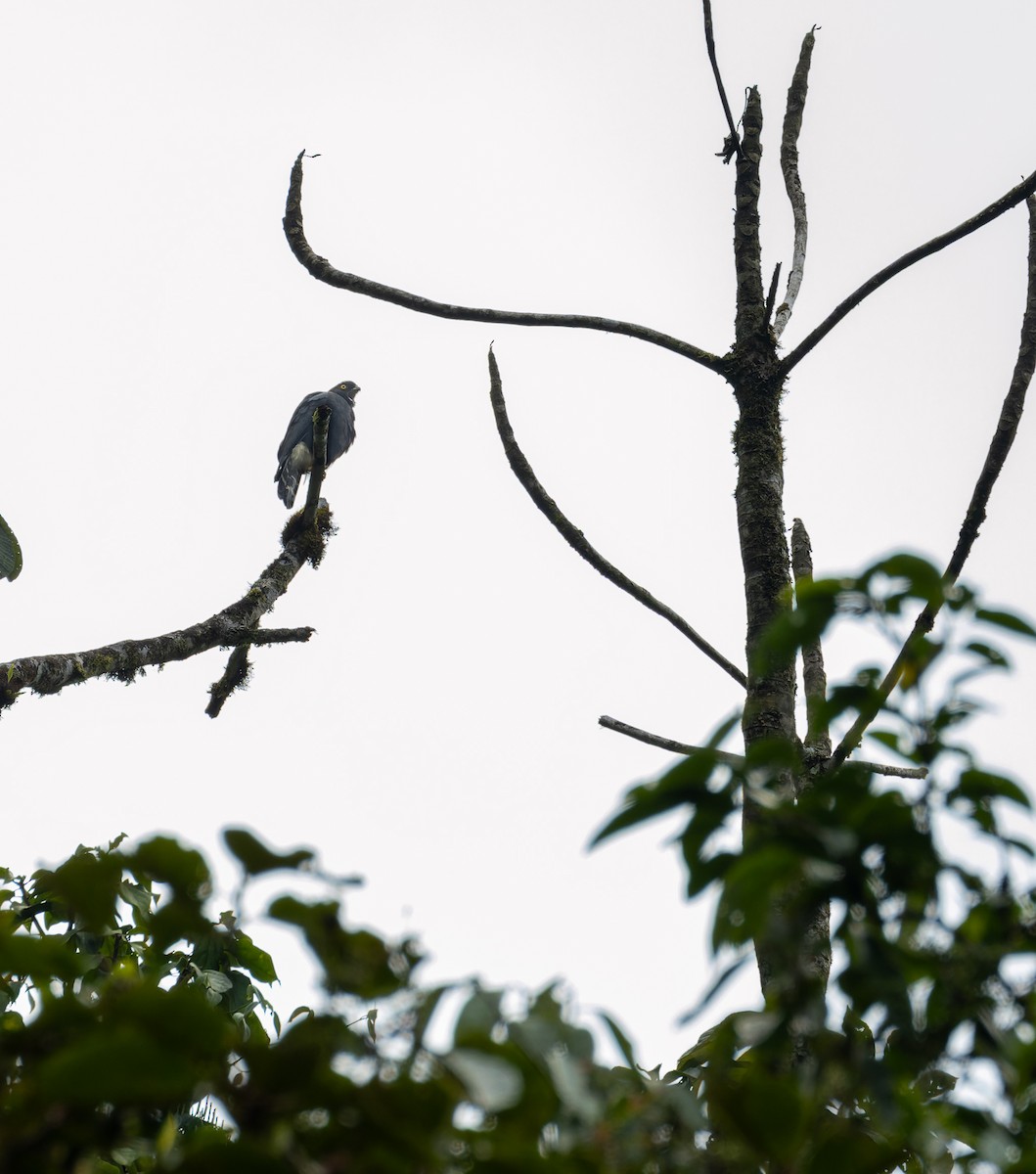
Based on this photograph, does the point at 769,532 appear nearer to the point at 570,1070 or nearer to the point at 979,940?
the point at 979,940

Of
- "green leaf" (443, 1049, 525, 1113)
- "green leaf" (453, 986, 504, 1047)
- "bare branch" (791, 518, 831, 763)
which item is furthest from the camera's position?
"bare branch" (791, 518, 831, 763)

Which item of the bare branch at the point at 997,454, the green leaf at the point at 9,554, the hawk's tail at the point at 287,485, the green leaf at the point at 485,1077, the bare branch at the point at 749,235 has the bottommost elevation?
the green leaf at the point at 485,1077

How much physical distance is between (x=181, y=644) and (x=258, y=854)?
370cm

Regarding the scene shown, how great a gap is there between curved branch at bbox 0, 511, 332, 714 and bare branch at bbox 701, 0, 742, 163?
8.40ft

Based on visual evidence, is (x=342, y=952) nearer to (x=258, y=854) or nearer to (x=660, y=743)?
(x=258, y=854)

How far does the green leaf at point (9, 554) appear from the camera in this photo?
3.31 m

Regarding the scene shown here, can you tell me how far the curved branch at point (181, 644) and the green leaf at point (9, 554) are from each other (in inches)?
17.5

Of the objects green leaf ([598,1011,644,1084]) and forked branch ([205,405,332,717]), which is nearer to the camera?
green leaf ([598,1011,644,1084])

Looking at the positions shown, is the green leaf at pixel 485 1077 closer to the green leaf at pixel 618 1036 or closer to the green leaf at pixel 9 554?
the green leaf at pixel 618 1036

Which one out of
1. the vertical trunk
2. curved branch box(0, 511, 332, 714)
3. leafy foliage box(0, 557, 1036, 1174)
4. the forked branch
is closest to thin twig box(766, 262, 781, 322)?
the vertical trunk

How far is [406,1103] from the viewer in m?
0.73

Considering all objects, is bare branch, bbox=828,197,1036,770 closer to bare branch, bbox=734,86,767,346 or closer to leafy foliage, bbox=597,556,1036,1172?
bare branch, bbox=734,86,767,346

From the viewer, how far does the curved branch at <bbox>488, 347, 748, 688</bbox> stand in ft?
8.79

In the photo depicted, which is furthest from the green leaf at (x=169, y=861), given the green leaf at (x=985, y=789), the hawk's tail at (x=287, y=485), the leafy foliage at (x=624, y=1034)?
the hawk's tail at (x=287, y=485)
